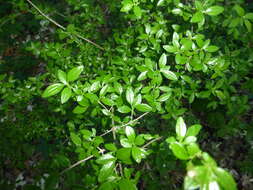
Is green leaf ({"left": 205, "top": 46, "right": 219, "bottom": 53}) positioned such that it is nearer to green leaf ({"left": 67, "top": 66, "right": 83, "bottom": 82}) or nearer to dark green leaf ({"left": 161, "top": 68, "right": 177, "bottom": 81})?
dark green leaf ({"left": 161, "top": 68, "right": 177, "bottom": 81})

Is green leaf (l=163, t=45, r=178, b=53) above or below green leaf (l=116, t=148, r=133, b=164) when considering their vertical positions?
above

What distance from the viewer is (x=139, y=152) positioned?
4.00ft

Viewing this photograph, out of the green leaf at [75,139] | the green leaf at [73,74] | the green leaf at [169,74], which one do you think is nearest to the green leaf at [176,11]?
the green leaf at [169,74]

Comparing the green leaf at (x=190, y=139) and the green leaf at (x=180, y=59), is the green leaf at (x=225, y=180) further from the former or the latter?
the green leaf at (x=180, y=59)

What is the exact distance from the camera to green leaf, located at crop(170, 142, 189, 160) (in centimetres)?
89

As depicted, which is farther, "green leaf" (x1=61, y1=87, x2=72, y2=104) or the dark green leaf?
the dark green leaf

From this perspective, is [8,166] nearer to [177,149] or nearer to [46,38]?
[46,38]

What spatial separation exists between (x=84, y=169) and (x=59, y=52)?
1.06m

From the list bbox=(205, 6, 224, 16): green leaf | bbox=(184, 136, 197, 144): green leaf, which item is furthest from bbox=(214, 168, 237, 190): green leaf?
bbox=(205, 6, 224, 16): green leaf

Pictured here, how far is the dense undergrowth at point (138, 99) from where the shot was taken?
50.3 inches

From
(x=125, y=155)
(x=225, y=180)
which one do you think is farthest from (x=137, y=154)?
(x=225, y=180)

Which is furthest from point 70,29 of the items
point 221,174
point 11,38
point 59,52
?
point 11,38

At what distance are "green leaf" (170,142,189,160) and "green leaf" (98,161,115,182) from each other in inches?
16.4

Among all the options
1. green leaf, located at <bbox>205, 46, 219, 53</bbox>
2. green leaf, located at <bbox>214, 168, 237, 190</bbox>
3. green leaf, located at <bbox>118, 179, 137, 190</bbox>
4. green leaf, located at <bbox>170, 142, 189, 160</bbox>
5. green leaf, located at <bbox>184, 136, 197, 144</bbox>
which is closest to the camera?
green leaf, located at <bbox>214, 168, 237, 190</bbox>
